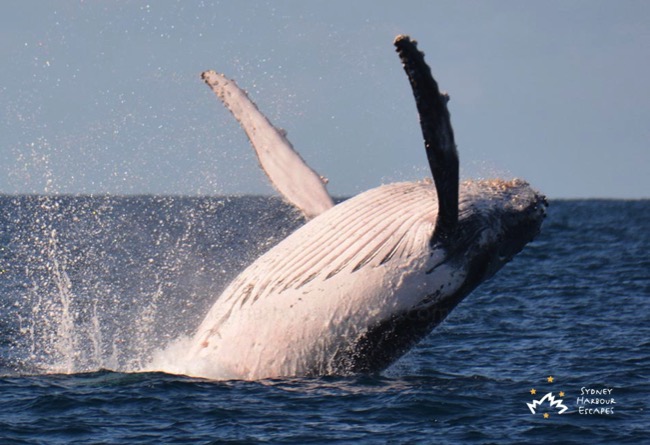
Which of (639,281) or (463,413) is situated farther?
(639,281)

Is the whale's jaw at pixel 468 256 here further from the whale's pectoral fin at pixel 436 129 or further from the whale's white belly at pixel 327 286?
the whale's pectoral fin at pixel 436 129

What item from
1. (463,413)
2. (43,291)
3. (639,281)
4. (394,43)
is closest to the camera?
(394,43)

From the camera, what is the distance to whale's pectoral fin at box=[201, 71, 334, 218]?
12734mm

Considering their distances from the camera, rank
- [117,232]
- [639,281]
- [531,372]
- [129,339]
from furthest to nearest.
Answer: [117,232]
[639,281]
[129,339]
[531,372]

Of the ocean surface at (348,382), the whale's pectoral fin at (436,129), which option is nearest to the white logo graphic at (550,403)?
the ocean surface at (348,382)

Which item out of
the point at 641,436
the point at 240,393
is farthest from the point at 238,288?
the point at 641,436

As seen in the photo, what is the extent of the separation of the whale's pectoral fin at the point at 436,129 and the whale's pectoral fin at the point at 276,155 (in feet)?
7.10

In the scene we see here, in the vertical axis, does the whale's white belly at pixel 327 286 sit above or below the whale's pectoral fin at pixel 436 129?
below

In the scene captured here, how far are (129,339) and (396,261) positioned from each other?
7.13m

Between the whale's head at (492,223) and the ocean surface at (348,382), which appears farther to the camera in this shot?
the whale's head at (492,223)

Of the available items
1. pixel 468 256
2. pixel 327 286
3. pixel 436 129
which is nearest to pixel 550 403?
pixel 468 256

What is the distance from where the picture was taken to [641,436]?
1089cm

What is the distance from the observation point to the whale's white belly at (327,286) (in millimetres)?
11227

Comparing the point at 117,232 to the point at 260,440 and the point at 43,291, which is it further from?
the point at 260,440
